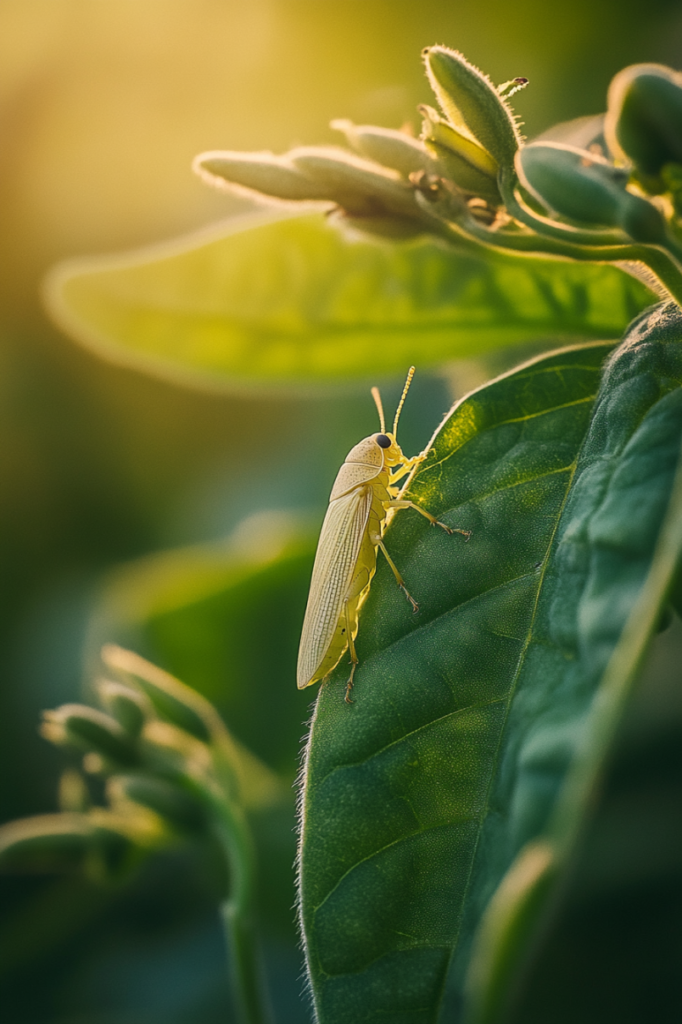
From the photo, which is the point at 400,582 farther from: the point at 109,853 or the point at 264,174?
the point at 109,853

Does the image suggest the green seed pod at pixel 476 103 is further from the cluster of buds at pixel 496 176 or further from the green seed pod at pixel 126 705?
the green seed pod at pixel 126 705

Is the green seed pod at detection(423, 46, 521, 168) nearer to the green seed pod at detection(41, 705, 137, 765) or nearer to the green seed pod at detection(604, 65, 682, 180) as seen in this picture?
the green seed pod at detection(604, 65, 682, 180)

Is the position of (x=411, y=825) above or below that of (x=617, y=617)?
below

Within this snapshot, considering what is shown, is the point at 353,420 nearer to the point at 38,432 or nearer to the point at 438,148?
the point at 38,432

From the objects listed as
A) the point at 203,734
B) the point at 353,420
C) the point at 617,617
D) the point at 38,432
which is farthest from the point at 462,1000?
the point at 38,432

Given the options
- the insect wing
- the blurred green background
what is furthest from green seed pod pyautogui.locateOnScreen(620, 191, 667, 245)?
the blurred green background

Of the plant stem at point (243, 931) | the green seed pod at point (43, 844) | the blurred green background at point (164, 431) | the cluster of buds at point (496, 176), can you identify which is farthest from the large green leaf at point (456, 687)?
the blurred green background at point (164, 431)
